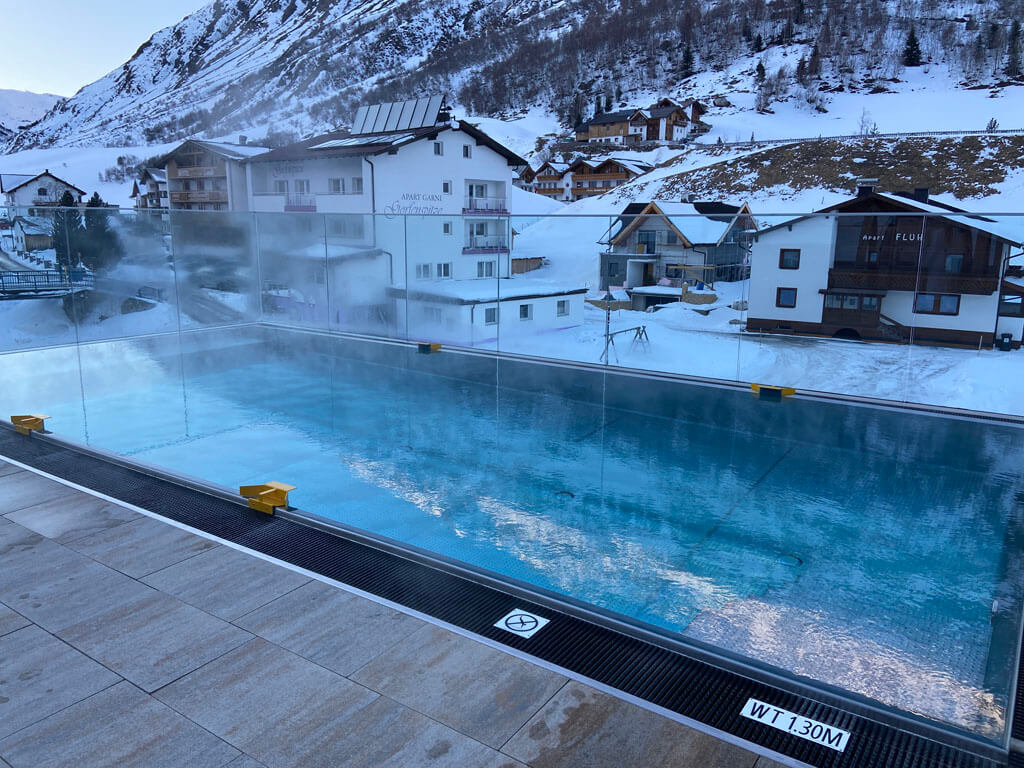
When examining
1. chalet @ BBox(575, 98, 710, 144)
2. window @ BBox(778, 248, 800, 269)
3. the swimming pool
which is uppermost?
chalet @ BBox(575, 98, 710, 144)

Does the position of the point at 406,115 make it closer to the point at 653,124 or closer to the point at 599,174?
the point at 599,174

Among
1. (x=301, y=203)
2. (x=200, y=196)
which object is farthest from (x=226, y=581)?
(x=200, y=196)

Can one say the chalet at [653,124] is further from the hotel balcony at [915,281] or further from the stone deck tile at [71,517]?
the stone deck tile at [71,517]

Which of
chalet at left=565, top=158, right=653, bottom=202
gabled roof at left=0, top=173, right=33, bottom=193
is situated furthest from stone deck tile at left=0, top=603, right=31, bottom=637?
gabled roof at left=0, top=173, right=33, bottom=193

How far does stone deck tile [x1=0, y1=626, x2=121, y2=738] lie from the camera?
201 centimetres

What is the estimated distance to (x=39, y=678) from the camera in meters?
2.15

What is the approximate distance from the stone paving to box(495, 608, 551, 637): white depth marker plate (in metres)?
0.14

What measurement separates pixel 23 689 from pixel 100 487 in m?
1.70

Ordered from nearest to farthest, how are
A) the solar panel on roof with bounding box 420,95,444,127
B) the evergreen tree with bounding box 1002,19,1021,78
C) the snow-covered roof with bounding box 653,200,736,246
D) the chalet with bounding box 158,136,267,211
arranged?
the snow-covered roof with bounding box 653,200,736,246 < the solar panel on roof with bounding box 420,95,444,127 < the chalet with bounding box 158,136,267,211 < the evergreen tree with bounding box 1002,19,1021,78

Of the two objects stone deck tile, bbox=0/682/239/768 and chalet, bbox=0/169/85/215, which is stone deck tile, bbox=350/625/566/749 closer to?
stone deck tile, bbox=0/682/239/768

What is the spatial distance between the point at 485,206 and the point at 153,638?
24.5m

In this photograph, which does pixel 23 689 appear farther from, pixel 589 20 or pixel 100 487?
pixel 589 20

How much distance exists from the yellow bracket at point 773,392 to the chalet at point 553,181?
4281 cm

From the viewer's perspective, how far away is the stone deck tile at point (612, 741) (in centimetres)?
181
